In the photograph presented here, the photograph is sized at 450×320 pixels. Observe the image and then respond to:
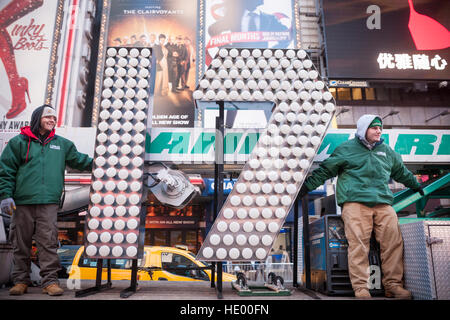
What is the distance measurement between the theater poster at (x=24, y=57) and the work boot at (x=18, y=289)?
32.3 feet

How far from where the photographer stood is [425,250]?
278 centimetres

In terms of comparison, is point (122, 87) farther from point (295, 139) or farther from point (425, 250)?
point (425, 250)

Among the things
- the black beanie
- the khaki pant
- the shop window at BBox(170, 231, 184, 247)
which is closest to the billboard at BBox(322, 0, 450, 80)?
the shop window at BBox(170, 231, 184, 247)

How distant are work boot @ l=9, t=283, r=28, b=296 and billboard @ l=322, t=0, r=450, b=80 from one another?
11773 mm

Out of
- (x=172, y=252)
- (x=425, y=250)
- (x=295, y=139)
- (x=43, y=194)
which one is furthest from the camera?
(x=172, y=252)

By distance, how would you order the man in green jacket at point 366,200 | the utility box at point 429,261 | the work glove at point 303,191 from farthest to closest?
the work glove at point 303,191 → the man in green jacket at point 366,200 → the utility box at point 429,261

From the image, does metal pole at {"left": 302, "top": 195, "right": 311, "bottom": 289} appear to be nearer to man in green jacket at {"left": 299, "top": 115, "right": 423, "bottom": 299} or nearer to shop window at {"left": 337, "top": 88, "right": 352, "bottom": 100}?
man in green jacket at {"left": 299, "top": 115, "right": 423, "bottom": 299}

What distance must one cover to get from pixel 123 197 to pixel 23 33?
41.1 ft

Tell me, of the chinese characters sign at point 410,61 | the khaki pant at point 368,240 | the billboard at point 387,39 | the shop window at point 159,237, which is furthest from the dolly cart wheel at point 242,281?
the chinese characters sign at point 410,61

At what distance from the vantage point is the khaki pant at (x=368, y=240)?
302 cm

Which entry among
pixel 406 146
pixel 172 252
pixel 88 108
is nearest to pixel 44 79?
pixel 88 108

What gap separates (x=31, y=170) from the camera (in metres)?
3.12

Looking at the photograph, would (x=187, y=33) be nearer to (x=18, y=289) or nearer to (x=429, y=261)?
(x=18, y=289)

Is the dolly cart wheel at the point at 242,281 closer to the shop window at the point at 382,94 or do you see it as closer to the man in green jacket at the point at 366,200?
the man in green jacket at the point at 366,200
